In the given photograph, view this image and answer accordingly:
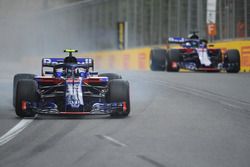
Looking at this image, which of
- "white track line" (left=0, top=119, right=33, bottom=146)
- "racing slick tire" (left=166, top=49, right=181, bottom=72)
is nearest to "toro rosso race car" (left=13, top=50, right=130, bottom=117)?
"white track line" (left=0, top=119, right=33, bottom=146)

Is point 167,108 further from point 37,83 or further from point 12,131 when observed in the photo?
point 12,131

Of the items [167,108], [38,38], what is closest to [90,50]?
[38,38]

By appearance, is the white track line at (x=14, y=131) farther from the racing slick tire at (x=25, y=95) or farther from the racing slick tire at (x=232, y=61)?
the racing slick tire at (x=232, y=61)

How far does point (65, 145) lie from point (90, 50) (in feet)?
156

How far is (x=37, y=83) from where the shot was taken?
558 inches

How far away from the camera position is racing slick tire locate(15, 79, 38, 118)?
13.6 meters

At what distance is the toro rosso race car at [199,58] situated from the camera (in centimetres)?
3014

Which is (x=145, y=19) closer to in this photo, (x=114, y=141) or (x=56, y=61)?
(x=56, y=61)

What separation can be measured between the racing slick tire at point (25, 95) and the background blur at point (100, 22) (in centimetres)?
2077

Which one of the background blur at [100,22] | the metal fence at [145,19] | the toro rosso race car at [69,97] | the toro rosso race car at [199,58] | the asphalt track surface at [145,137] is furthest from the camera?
the metal fence at [145,19]

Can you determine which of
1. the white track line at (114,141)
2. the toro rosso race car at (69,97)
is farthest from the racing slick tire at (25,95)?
the white track line at (114,141)

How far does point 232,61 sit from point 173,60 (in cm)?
254

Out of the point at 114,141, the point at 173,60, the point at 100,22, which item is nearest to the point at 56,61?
the point at 114,141

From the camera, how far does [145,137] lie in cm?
1087
